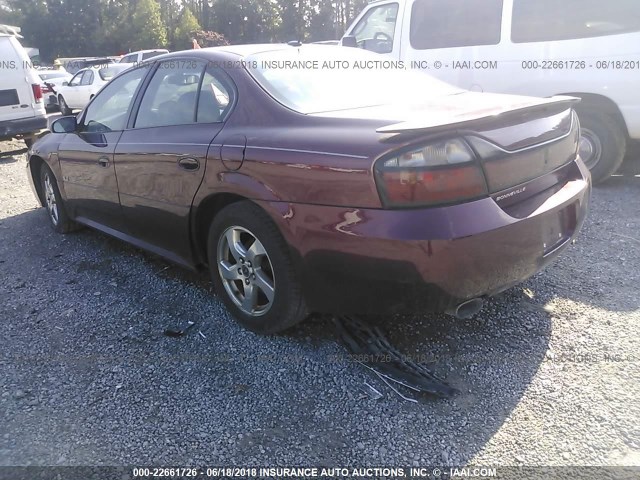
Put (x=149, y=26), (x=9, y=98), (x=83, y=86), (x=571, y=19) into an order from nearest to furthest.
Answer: (x=571, y=19) < (x=9, y=98) < (x=83, y=86) < (x=149, y=26)

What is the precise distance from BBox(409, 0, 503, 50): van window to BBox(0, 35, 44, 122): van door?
634 centimetres

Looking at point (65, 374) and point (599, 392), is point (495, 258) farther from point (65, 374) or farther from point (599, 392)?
point (65, 374)

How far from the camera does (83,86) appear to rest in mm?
16453

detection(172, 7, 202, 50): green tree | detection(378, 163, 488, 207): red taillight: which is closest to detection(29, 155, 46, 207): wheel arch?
detection(378, 163, 488, 207): red taillight

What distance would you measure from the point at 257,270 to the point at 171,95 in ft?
4.64

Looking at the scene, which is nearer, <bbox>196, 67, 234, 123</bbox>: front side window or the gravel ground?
the gravel ground

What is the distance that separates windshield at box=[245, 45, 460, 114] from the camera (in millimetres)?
2807

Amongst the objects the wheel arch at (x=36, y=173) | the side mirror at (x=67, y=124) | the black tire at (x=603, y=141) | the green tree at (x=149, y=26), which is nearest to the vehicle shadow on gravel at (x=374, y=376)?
the side mirror at (x=67, y=124)

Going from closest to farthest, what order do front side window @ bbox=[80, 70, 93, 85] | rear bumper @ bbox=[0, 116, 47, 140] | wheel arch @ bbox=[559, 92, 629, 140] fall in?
wheel arch @ bbox=[559, 92, 629, 140]
rear bumper @ bbox=[0, 116, 47, 140]
front side window @ bbox=[80, 70, 93, 85]

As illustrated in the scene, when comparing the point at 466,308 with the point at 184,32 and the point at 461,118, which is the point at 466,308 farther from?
the point at 184,32

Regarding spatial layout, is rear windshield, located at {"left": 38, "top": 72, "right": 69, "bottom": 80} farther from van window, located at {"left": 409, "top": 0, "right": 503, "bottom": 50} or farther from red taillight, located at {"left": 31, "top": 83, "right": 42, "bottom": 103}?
van window, located at {"left": 409, "top": 0, "right": 503, "bottom": 50}

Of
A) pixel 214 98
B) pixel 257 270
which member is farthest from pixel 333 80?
pixel 257 270

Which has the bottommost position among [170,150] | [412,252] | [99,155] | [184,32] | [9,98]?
[412,252]

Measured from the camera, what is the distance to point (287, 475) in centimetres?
201
